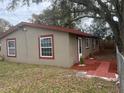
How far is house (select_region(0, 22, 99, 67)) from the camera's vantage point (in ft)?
68.1

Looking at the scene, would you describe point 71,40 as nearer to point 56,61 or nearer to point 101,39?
point 56,61

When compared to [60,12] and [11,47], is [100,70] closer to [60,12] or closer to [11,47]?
[60,12]

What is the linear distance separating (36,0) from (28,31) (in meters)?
3.95

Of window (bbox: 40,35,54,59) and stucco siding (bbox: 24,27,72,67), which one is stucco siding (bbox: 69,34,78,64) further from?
window (bbox: 40,35,54,59)

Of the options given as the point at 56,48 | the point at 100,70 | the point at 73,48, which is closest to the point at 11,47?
the point at 56,48

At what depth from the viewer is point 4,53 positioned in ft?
84.3

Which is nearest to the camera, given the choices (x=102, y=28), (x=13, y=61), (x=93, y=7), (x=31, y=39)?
(x=93, y=7)

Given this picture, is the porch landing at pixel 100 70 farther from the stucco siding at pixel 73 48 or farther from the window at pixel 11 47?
the window at pixel 11 47

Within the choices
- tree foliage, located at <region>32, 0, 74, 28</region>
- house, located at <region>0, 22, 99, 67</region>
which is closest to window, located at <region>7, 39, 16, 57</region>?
house, located at <region>0, 22, 99, 67</region>

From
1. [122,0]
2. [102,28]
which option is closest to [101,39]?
[102,28]

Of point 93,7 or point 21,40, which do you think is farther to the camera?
point 21,40

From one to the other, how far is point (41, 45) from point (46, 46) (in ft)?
2.13

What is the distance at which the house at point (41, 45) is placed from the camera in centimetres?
2075

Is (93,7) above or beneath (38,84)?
above
